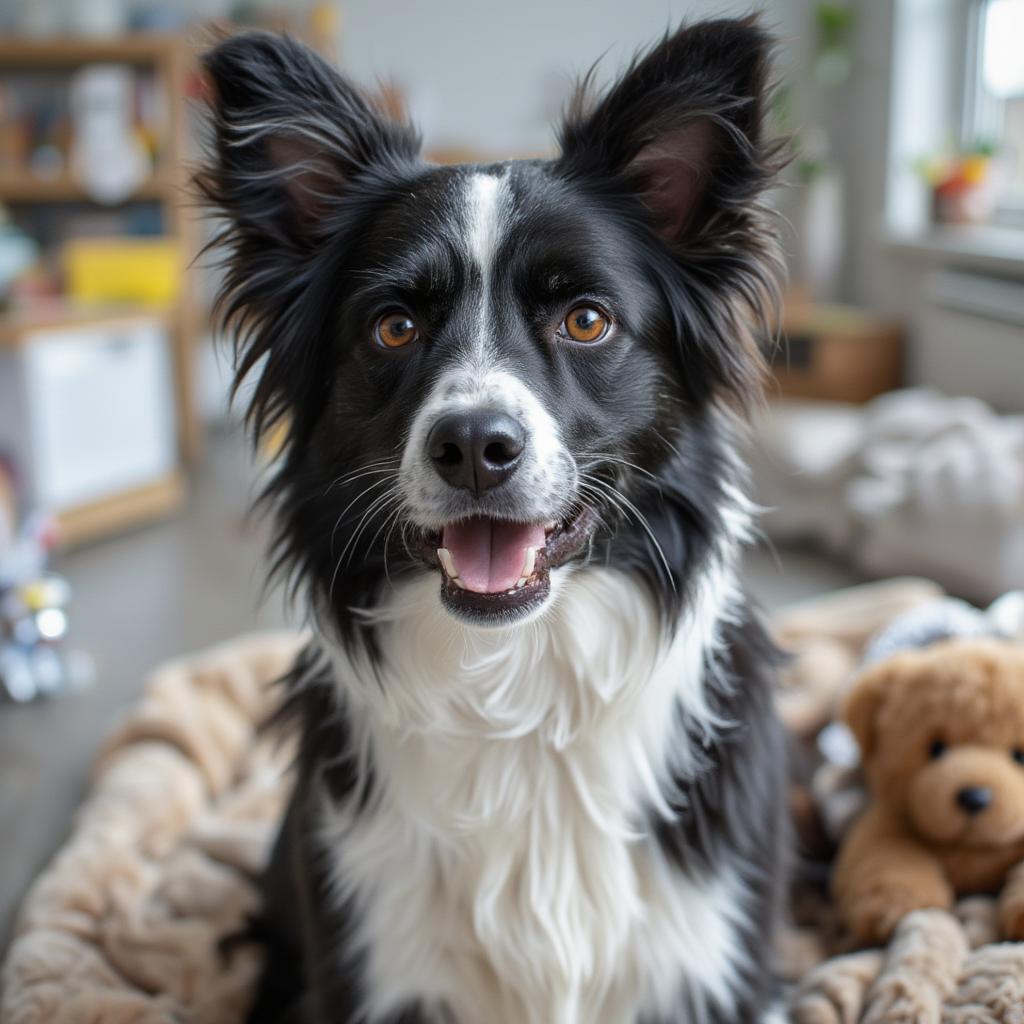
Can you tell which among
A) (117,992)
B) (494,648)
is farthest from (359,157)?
(117,992)

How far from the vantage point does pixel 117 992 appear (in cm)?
179

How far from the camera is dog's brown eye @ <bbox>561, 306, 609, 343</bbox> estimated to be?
4.85 feet

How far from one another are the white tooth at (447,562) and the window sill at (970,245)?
10.9 ft

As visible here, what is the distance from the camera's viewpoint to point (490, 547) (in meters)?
1.41

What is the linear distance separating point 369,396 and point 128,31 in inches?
228

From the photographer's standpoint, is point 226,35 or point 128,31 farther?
point 128,31

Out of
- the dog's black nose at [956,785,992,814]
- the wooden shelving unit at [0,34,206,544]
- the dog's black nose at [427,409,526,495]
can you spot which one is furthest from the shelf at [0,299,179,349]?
the dog's black nose at [956,785,992,814]

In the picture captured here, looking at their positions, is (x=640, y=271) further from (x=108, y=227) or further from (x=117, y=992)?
(x=108, y=227)

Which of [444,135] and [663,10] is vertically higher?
[663,10]

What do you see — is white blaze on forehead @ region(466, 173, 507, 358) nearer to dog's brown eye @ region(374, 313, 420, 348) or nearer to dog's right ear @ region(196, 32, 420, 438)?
dog's brown eye @ region(374, 313, 420, 348)

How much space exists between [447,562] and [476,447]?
0.61 ft

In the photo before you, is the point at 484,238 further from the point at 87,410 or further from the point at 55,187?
the point at 55,187

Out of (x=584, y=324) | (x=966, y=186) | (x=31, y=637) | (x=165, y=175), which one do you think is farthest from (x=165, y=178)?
(x=584, y=324)

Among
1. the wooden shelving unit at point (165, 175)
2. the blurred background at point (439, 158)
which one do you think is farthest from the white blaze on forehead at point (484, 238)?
the wooden shelving unit at point (165, 175)
